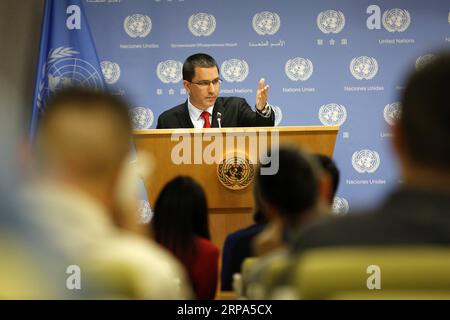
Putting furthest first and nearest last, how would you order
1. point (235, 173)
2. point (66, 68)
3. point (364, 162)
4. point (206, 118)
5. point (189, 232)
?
1. point (364, 162)
2. point (66, 68)
3. point (206, 118)
4. point (235, 173)
5. point (189, 232)

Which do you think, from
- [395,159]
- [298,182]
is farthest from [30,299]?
[395,159]

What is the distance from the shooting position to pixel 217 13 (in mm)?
6285

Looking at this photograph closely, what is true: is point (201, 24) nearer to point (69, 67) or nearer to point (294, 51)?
point (294, 51)

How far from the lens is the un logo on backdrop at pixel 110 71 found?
6.24 meters

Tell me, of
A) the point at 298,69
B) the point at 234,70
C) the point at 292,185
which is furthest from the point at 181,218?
the point at 298,69

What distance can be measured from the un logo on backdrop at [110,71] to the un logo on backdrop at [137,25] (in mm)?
325

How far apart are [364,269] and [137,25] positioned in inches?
212

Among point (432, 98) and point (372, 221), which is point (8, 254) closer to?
point (372, 221)

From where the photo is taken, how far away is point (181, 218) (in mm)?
2303

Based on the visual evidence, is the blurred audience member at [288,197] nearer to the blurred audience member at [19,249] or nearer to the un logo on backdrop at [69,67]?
the blurred audience member at [19,249]

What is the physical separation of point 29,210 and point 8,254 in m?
0.09

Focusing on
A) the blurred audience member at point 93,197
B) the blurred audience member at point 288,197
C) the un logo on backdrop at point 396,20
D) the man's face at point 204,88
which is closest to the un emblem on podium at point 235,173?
the man's face at point 204,88

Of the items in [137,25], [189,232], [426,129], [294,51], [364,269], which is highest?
[137,25]
